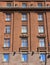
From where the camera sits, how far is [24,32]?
36844mm

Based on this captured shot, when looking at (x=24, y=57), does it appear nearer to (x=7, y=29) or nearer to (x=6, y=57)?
(x=6, y=57)

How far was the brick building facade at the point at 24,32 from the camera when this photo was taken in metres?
34.9

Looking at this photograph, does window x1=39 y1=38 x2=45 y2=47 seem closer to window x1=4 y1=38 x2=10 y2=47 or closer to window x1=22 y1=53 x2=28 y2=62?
window x1=22 y1=53 x2=28 y2=62

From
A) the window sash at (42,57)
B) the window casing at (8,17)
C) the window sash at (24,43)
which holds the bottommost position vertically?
the window sash at (42,57)

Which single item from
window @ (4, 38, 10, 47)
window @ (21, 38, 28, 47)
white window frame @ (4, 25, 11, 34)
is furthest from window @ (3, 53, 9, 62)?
white window frame @ (4, 25, 11, 34)

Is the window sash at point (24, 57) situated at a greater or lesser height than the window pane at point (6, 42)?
lesser

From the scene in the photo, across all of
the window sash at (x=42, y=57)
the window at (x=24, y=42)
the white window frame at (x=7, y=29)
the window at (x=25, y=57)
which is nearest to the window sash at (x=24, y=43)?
the window at (x=24, y=42)

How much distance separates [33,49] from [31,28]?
3386 mm

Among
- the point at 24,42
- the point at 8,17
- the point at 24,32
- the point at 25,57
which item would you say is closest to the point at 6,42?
the point at 24,42

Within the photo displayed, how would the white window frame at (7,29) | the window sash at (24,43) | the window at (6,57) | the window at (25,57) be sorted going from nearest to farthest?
the window at (6,57)
the window at (25,57)
the window sash at (24,43)
the white window frame at (7,29)

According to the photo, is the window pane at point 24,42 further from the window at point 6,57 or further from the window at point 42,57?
the window at point 6,57

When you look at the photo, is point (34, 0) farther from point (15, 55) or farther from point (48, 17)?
point (15, 55)

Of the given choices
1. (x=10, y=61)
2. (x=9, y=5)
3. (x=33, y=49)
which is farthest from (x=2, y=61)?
(x=9, y=5)

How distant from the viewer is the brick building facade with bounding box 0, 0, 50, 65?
34.9 meters
